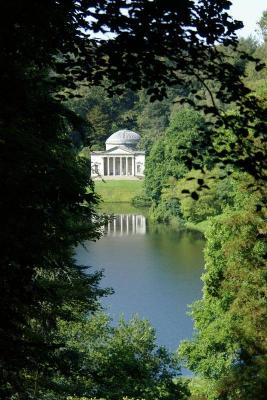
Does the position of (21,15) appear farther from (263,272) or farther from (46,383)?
(263,272)

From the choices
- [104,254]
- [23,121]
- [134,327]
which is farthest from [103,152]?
[23,121]

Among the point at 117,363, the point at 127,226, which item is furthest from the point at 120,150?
the point at 117,363

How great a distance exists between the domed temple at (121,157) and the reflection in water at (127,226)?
27107 millimetres

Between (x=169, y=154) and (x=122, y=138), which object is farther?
(x=122, y=138)

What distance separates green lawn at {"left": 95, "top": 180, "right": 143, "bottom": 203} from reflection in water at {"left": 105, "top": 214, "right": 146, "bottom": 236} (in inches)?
411

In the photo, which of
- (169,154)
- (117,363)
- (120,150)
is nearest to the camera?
(117,363)

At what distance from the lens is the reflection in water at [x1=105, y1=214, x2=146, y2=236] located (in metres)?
43.1

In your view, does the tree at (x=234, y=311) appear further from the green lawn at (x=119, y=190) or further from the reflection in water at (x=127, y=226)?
the green lawn at (x=119, y=190)

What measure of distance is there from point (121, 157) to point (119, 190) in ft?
49.2

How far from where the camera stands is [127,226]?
152ft

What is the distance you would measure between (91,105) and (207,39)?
7636 centimetres

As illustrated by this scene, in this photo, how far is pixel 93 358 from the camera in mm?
11977

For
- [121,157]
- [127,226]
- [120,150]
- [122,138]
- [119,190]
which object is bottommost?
[127,226]

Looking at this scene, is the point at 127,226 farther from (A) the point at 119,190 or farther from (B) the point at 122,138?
(B) the point at 122,138
